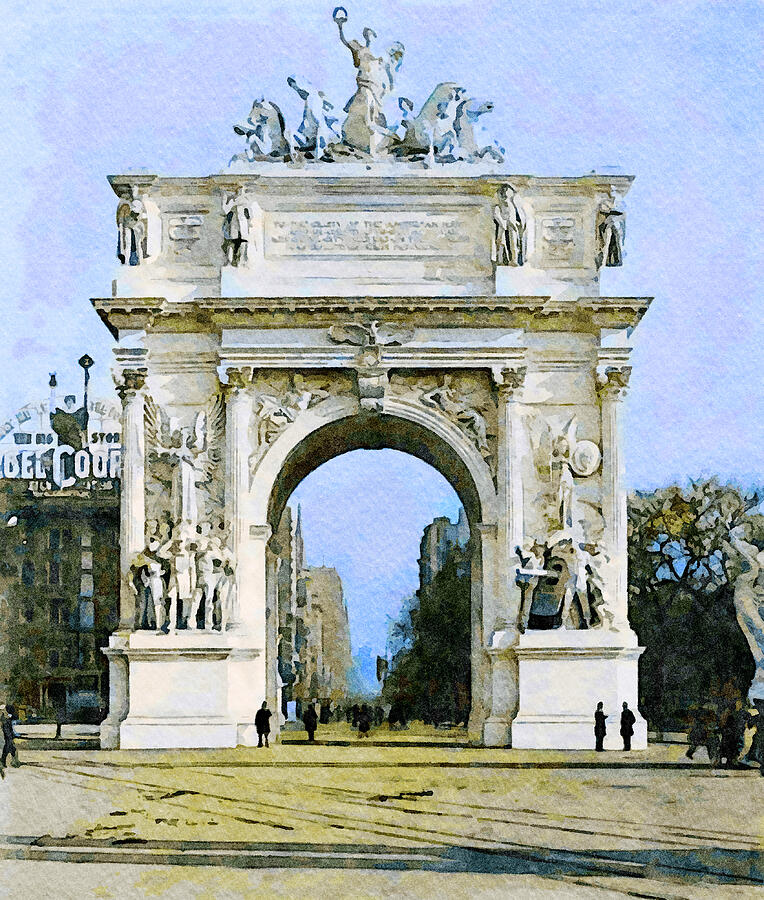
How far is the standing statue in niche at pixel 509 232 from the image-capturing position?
3247 centimetres

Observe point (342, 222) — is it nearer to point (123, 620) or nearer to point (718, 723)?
point (123, 620)

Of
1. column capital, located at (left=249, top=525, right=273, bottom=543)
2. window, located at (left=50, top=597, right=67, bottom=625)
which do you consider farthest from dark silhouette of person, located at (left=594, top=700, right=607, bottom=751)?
window, located at (left=50, top=597, right=67, bottom=625)

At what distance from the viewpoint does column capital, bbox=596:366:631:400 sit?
107 feet

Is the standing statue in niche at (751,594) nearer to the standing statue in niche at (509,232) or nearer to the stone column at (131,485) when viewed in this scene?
the standing statue in niche at (509,232)

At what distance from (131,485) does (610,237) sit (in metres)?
9.92

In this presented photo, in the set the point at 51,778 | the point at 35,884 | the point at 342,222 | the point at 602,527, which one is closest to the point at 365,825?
the point at 35,884

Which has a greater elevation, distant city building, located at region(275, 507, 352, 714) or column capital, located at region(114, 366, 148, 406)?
column capital, located at region(114, 366, 148, 406)

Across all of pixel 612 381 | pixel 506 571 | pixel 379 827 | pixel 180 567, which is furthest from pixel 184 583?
pixel 379 827

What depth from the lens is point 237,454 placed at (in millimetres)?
32312

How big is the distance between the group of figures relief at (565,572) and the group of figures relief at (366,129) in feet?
20.1

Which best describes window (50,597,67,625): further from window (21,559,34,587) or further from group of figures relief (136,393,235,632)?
group of figures relief (136,393,235,632)

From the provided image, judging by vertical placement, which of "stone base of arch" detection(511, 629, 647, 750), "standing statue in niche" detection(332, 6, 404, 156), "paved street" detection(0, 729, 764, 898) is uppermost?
"standing statue in niche" detection(332, 6, 404, 156)

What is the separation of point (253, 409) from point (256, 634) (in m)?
4.11

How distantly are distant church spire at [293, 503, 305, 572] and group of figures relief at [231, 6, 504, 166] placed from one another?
56.8 meters
